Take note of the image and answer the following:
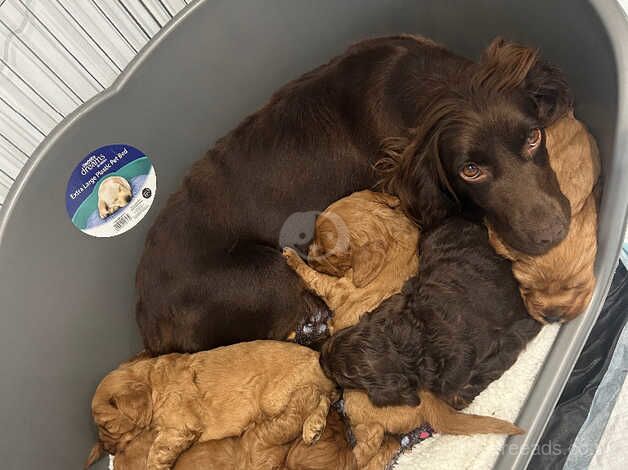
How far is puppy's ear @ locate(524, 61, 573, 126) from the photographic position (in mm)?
1811

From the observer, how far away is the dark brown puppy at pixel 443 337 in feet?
5.91

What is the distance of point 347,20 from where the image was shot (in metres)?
2.40

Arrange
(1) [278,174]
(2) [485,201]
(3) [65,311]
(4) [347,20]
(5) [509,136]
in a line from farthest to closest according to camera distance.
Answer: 1. (4) [347,20]
2. (3) [65,311]
3. (1) [278,174]
4. (2) [485,201]
5. (5) [509,136]

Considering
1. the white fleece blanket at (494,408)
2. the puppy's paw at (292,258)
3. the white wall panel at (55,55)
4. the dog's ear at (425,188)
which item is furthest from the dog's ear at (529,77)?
the white wall panel at (55,55)

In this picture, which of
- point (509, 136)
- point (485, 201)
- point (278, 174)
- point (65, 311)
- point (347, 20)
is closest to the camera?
point (509, 136)

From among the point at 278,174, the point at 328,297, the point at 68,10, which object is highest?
the point at 68,10

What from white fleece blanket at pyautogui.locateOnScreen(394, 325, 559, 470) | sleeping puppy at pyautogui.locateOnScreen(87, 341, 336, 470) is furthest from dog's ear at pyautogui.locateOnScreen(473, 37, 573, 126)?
sleeping puppy at pyautogui.locateOnScreen(87, 341, 336, 470)

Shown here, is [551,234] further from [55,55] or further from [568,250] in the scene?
[55,55]

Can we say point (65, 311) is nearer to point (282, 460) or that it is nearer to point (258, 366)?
point (258, 366)

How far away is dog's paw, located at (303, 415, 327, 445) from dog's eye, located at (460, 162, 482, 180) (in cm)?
84

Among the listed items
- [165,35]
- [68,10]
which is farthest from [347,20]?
[68,10]

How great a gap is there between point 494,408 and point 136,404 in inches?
42.6

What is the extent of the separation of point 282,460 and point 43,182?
1.18 metres

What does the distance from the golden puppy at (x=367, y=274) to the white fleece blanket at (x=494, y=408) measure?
0.20ft
